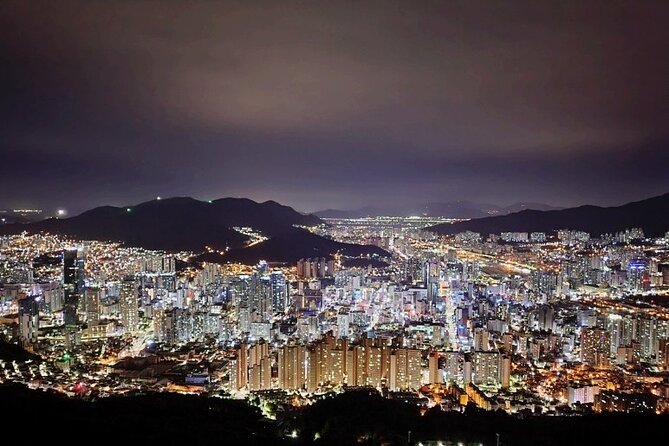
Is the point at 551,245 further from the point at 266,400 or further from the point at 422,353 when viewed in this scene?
the point at 266,400

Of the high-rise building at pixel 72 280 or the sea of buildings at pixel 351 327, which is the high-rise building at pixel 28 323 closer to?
the sea of buildings at pixel 351 327

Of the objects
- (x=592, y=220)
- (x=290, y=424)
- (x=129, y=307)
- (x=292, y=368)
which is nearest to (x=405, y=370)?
(x=292, y=368)

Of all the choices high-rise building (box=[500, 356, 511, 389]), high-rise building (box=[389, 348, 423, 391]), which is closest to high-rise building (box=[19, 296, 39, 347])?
high-rise building (box=[389, 348, 423, 391])

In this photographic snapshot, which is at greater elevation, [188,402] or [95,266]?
[95,266]

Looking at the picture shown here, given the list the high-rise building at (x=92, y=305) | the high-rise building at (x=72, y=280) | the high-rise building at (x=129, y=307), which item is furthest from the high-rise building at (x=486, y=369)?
the high-rise building at (x=72, y=280)

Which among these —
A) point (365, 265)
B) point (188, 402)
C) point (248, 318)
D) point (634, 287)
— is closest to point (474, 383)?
point (188, 402)

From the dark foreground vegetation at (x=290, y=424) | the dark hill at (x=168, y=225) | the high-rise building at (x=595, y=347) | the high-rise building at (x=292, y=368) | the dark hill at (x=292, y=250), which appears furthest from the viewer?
the dark hill at (x=168, y=225)

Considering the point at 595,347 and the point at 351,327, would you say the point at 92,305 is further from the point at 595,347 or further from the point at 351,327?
the point at 595,347
